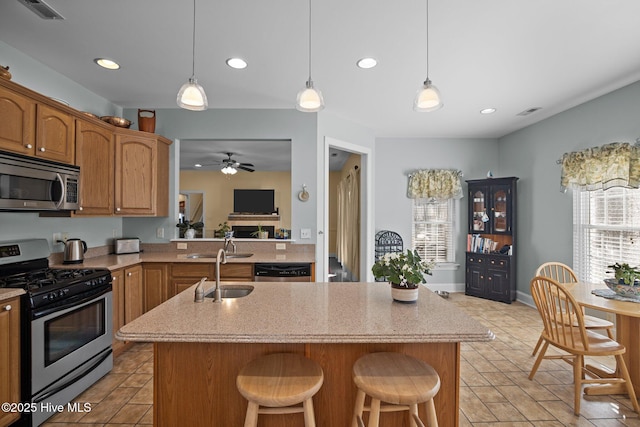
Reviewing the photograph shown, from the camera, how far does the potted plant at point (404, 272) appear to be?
1654 millimetres

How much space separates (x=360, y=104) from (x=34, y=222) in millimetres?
3421

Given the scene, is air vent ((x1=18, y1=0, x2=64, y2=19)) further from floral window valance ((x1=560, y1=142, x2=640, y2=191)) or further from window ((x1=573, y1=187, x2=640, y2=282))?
window ((x1=573, y1=187, x2=640, y2=282))

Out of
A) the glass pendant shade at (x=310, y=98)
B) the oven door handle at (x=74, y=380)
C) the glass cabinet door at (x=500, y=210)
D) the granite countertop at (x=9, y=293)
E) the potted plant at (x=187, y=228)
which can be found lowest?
the oven door handle at (x=74, y=380)

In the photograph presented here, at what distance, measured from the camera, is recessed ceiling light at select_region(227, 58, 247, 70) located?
267cm

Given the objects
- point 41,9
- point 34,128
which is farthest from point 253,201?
point 41,9

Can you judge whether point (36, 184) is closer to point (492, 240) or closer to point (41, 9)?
point (41, 9)

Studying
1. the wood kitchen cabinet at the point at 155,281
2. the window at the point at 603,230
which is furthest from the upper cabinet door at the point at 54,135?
the window at the point at 603,230

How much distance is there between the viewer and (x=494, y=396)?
231 centimetres

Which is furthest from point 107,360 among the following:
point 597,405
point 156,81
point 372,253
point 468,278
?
point 468,278

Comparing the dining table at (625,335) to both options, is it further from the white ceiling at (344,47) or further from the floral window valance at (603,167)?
the white ceiling at (344,47)

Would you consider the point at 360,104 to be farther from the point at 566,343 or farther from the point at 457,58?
the point at 566,343

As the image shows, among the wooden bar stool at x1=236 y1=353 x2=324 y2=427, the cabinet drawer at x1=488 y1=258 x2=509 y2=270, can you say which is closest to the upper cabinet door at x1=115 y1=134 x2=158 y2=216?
the wooden bar stool at x1=236 y1=353 x2=324 y2=427

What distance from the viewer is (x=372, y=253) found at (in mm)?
4688

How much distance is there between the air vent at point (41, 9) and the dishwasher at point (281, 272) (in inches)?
95.4
